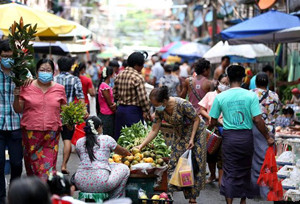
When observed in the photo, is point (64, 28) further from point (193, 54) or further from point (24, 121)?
point (193, 54)

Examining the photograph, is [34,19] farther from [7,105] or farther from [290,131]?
[290,131]

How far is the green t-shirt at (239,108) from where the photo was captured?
7.40m

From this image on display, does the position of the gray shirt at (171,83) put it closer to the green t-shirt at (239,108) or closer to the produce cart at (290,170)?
the produce cart at (290,170)

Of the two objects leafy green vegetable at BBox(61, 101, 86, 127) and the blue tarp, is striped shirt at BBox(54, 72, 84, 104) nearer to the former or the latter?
leafy green vegetable at BBox(61, 101, 86, 127)

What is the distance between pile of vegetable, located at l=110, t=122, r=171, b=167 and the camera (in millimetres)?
7849

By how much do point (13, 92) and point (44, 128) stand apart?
58cm

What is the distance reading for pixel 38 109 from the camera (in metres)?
7.31

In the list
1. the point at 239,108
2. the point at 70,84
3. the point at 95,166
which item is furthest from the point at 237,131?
the point at 70,84

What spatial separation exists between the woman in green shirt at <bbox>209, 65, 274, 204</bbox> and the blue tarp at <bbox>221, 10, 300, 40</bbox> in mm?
3797

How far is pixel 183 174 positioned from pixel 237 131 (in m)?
0.88

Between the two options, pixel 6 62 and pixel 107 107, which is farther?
pixel 107 107

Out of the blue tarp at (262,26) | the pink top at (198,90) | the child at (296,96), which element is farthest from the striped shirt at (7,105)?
the child at (296,96)

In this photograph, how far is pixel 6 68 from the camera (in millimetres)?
7293

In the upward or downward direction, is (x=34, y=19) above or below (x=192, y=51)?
above
